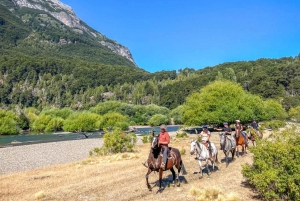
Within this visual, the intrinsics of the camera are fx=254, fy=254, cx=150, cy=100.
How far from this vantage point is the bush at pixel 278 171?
900 cm

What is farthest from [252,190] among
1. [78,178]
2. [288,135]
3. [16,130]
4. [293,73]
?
[293,73]

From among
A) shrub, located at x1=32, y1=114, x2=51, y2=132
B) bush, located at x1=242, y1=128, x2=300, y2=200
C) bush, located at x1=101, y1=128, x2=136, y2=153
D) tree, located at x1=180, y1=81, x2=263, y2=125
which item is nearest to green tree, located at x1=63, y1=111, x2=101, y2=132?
shrub, located at x1=32, y1=114, x2=51, y2=132

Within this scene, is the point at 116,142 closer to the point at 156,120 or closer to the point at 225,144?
the point at 225,144

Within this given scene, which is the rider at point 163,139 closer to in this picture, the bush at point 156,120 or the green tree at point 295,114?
the green tree at point 295,114

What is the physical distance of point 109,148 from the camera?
1062 inches

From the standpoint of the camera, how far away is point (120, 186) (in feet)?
43.7

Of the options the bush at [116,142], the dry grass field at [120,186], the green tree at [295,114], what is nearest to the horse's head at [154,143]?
the dry grass field at [120,186]

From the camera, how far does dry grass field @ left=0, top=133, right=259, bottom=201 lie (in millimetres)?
10992

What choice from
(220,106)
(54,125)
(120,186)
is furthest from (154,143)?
(54,125)

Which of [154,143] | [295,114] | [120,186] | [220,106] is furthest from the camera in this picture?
[295,114]

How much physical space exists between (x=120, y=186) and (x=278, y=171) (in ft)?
25.1

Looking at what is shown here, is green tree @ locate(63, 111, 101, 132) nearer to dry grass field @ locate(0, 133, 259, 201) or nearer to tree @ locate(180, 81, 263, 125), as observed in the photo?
tree @ locate(180, 81, 263, 125)

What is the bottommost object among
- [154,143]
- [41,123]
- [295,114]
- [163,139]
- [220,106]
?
[154,143]

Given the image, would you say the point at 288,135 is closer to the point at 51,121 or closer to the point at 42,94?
the point at 51,121
